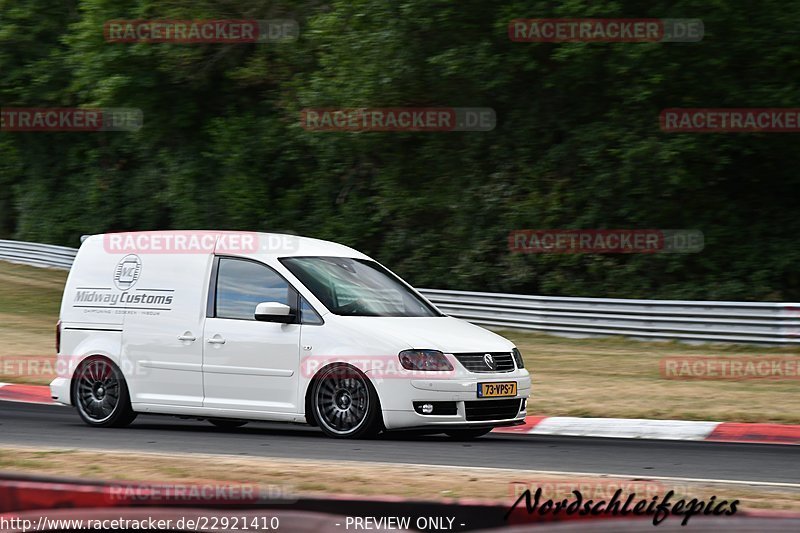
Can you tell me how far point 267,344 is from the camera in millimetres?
10562

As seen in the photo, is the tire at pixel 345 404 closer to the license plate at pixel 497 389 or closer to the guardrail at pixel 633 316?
the license plate at pixel 497 389

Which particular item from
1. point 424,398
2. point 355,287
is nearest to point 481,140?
point 355,287

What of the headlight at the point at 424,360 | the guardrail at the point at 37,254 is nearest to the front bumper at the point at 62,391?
the headlight at the point at 424,360

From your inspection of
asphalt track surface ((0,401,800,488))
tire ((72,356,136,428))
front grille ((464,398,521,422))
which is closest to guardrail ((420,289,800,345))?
asphalt track surface ((0,401,800,488))

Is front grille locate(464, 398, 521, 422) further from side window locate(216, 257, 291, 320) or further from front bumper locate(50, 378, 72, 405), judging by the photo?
front bumper locate(50, 378, 72, 405)

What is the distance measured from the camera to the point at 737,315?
19641 mm

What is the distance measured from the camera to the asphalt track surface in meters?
8.95

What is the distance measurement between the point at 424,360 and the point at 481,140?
16001 mm

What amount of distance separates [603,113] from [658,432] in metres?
13.1

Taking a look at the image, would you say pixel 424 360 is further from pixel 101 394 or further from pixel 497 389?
pixel 101 394

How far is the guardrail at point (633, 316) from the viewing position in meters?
19.3

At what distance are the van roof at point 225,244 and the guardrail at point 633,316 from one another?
981cm

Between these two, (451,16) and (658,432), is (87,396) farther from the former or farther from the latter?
(451,16)

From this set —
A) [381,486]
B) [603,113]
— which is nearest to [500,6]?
[603,113]
